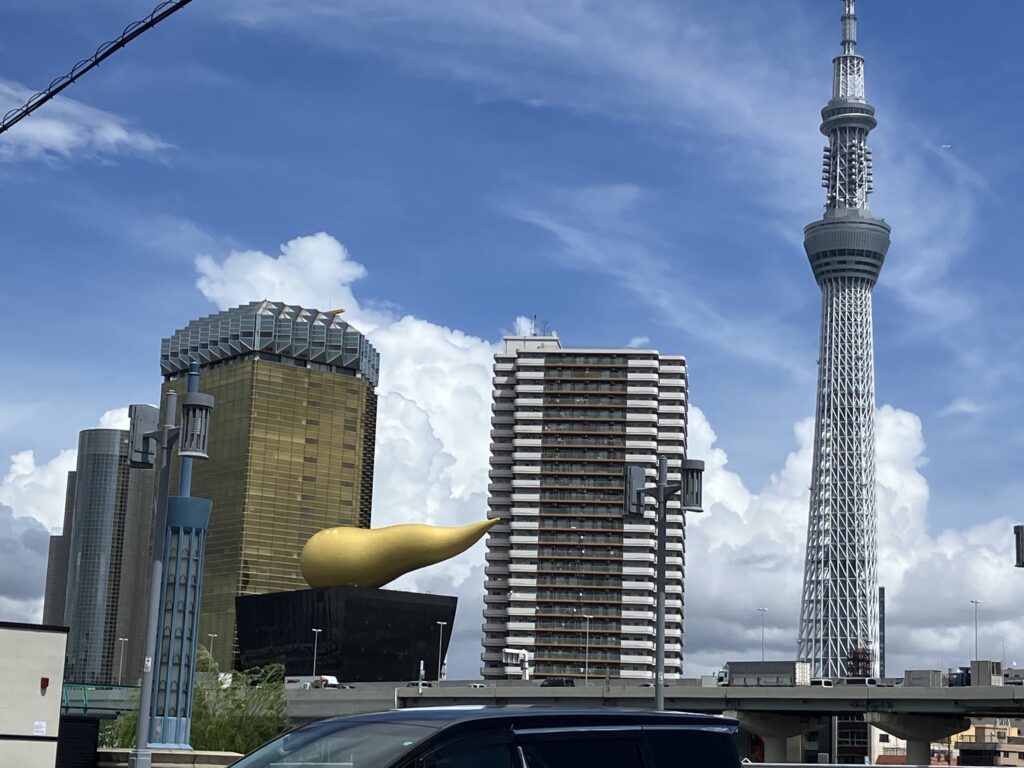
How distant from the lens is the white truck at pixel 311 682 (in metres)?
113

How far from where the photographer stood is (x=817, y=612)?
190125 mm

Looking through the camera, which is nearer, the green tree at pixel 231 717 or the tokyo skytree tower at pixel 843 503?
the green tree at pixel 231 717

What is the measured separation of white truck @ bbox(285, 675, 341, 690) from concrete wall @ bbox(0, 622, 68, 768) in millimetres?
82782

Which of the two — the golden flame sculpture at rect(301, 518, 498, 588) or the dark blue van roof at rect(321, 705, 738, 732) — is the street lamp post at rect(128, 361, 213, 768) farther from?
the golden flame sculpture at rect(301, 518, 498, 588)

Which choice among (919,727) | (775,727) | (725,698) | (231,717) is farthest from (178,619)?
(919,727)

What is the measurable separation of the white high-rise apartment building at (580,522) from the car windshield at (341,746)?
561ft

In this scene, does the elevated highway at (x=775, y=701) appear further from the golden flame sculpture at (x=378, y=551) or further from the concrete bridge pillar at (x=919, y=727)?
the golden flame sculpture at (x=378, y=551)

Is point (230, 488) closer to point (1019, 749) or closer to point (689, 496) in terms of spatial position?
point (1019, 749)

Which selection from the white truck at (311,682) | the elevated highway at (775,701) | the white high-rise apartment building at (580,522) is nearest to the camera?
the elevated highway at (775,701)

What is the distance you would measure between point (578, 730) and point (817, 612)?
613 ft

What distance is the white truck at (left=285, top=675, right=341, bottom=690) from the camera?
113188mm

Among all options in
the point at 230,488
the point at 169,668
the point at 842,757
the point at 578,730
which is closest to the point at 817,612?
the point at 842,757

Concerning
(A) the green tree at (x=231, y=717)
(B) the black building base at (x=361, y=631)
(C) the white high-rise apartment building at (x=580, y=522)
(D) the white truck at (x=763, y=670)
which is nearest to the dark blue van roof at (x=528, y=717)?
(A) the green tree at (x=231, y=717)

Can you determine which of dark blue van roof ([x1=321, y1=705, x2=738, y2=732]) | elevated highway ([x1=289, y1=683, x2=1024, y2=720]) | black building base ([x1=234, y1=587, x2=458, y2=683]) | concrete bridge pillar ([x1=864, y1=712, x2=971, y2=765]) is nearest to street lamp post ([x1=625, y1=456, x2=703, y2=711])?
dark blue van roof ([x1=321, y1=705, x2=738, y2=732])
